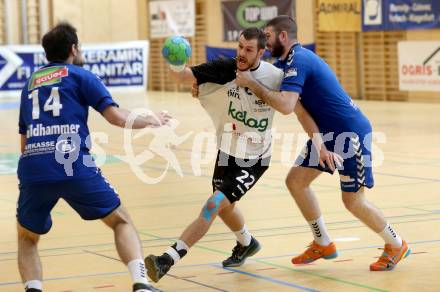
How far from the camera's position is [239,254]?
774cm

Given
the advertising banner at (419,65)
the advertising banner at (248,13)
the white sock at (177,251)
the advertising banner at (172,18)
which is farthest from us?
the advertising banner at (172,18)

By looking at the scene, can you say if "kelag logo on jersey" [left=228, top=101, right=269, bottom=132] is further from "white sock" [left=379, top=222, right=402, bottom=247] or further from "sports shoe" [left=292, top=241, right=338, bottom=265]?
"white sock" [left=379, top=222, right=402, bottom=247]

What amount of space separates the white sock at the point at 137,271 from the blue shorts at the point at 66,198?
352mm

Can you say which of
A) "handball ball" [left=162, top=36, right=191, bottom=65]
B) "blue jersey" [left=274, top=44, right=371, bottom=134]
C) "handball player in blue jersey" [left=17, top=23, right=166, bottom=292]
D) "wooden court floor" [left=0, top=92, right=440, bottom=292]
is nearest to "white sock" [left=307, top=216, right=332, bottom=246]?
"wooden court floor" [left=0, top=92, right=440, bottom=292]

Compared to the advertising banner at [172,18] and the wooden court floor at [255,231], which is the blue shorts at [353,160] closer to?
the wooden court floor at [255,231]

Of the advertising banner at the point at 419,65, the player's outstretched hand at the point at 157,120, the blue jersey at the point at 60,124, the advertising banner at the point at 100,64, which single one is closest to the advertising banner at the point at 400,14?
the advertising banner at the point at 419,65

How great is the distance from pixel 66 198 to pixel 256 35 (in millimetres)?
1879

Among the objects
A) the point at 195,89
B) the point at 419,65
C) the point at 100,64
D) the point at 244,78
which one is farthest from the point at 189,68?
the point at 100,64

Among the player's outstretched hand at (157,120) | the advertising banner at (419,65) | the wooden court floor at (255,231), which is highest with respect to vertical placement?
the player's outstretched hand at (157,120)

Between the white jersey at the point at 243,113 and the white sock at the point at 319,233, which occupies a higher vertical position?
the white jersey at the point at 243,113

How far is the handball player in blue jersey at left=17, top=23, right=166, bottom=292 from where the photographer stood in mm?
6137

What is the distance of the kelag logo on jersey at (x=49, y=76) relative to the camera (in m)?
6.20

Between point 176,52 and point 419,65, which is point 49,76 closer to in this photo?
point 176,52

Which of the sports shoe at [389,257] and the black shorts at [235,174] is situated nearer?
the black shorts at [235,174]
